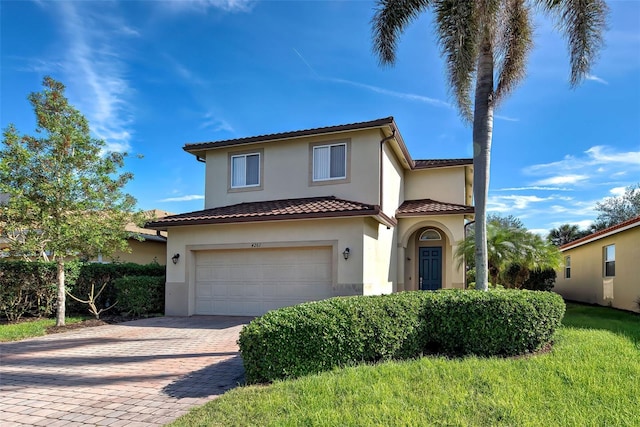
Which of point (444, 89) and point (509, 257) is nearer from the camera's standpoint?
point (444, 89)

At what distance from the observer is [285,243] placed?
13281mm

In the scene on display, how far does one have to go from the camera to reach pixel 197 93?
14.9 meters

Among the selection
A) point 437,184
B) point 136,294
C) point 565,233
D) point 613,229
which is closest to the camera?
point 136,294

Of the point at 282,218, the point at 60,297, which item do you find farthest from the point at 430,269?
the point at 60,297

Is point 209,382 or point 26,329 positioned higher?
point 209,382

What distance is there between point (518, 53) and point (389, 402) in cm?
959

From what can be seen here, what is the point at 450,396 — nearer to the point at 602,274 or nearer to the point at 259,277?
the point at 259,277

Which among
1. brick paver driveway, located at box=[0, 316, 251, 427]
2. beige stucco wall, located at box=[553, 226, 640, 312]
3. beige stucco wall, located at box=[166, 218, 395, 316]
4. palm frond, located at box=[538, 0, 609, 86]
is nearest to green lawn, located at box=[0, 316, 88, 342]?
brick paver driveway, located at box=[0, 316, 251, 427]

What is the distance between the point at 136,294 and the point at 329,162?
8196mm

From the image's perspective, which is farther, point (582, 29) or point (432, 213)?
point (432, 213)

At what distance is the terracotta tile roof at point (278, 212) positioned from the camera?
1225 cm

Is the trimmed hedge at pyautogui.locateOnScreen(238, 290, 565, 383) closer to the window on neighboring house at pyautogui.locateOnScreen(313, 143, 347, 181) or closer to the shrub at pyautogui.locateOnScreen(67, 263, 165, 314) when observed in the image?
the window on neighboring house at pyautogui.locateOnScreen(313, 143, 347, 181)

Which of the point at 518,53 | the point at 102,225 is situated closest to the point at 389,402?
the point at 518,53

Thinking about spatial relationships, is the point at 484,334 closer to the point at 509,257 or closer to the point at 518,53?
the point at 518,53
